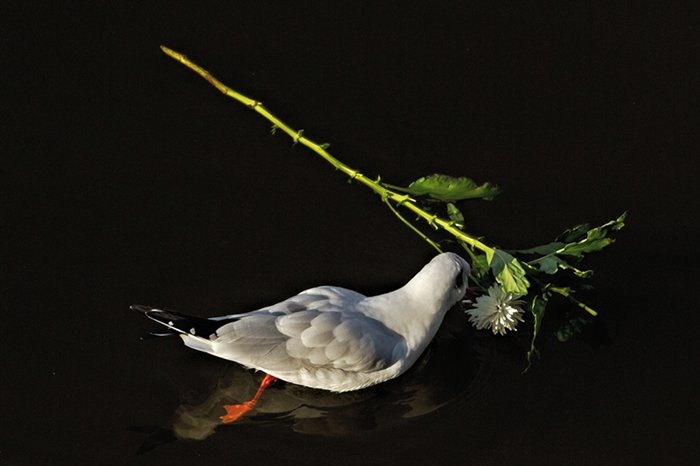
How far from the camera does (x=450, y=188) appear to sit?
19.2 feet

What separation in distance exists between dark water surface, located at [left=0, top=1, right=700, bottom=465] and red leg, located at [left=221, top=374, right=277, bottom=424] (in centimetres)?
5

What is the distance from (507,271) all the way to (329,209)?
1543mm

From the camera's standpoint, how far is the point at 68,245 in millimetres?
6508

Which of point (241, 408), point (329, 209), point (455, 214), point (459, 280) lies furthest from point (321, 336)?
point (329, 209)

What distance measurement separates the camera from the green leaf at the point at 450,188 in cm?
583

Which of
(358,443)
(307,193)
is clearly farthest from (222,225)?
(358,443)

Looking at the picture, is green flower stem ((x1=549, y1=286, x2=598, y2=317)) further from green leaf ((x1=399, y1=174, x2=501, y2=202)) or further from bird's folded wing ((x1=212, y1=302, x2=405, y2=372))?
bird's folded wing ((x1=212, y1=302, x2=405, y2=372))

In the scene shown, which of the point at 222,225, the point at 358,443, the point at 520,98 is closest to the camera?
the point at 358,443

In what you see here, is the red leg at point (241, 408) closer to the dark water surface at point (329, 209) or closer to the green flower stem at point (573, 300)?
the dark water surface at point (329, 209)

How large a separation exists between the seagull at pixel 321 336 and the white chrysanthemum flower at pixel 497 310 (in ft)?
0.77

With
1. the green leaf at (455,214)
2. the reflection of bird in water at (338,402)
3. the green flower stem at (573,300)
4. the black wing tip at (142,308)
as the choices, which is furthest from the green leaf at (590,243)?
the black wing tip at (142,308)

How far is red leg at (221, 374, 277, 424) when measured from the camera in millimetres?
5668

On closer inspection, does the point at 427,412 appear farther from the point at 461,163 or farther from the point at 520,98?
the point at 520,98

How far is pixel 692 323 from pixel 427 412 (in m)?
1.69
